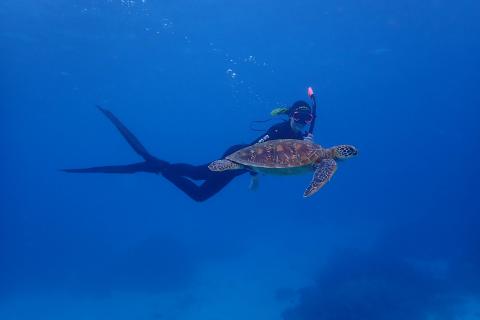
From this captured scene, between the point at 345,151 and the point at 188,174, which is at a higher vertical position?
the point at 188,174

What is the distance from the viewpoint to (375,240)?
79.2 feet

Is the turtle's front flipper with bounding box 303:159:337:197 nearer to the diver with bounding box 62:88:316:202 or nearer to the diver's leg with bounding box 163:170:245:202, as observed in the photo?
the diver with bounding box 62:88:316:202

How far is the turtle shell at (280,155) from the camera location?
5309 mm

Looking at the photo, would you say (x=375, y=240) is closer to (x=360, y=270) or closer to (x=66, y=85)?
(x=360, y=270)

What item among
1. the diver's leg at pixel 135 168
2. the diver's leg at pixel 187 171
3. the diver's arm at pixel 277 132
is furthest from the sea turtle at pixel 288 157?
the diver's leg at pixel 135 168

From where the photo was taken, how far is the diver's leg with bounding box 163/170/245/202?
847 cm

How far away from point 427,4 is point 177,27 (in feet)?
55.7

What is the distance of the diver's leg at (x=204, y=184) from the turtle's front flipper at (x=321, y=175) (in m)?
3.54

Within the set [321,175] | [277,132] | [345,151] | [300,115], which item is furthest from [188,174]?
[321,175]

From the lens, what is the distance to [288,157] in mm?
5418

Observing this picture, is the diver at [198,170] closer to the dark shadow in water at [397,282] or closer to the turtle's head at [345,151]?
the turtle's head at [345,151]

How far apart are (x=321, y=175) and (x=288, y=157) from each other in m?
0.94

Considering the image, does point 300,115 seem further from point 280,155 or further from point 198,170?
point 198,170

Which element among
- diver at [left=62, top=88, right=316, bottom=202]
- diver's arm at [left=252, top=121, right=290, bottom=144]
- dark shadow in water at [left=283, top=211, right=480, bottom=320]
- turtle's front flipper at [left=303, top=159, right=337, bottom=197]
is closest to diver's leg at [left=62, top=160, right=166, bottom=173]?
diver at [left=62, top=88, right=316, bottom=202]
